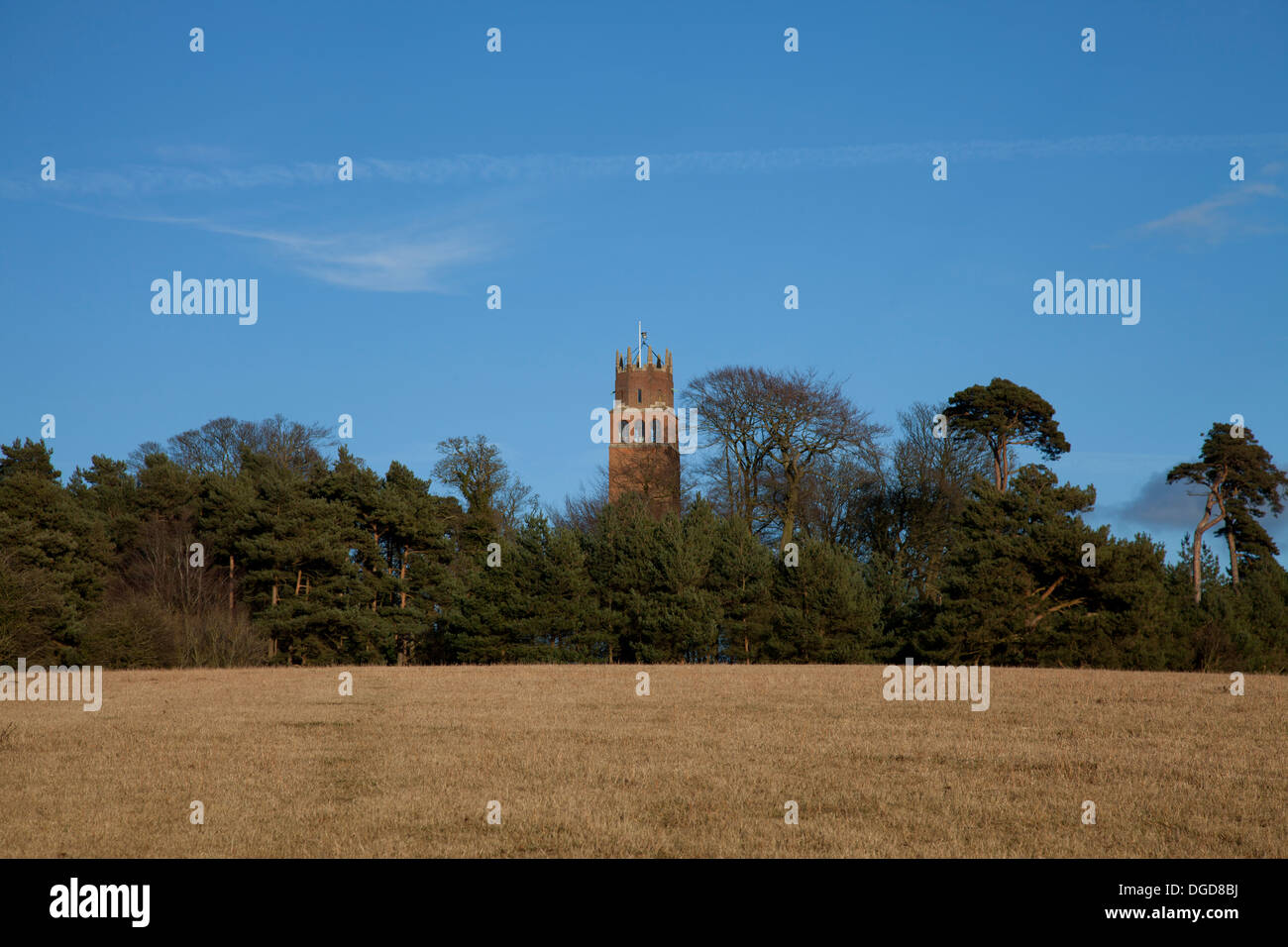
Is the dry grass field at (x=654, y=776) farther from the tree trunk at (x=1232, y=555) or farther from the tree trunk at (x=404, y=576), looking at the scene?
the tree trunk at (x=1232, y=555)

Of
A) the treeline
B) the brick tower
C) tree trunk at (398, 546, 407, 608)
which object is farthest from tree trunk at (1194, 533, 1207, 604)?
tree trunk at (398, 546, 407, 608)

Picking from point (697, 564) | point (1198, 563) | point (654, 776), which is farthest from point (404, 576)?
point (654, 776)

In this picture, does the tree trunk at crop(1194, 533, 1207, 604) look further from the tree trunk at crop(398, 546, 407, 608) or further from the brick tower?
the tree trunk at crop(398, 546, 407, 608)

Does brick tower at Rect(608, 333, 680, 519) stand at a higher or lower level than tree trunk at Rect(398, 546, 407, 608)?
higher

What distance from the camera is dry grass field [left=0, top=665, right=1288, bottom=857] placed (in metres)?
8.68

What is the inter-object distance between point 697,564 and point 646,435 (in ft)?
123

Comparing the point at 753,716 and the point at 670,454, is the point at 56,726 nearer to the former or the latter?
the point at 753,716

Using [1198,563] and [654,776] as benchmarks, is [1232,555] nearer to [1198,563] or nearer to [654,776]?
[1198,563]

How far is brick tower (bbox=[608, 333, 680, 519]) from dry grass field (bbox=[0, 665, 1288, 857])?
28.9 meters

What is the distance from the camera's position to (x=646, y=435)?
75.2 metres

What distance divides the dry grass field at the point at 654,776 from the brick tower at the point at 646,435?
94.7 feet

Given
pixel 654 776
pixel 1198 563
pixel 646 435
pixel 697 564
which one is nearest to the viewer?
pixel 654 776
